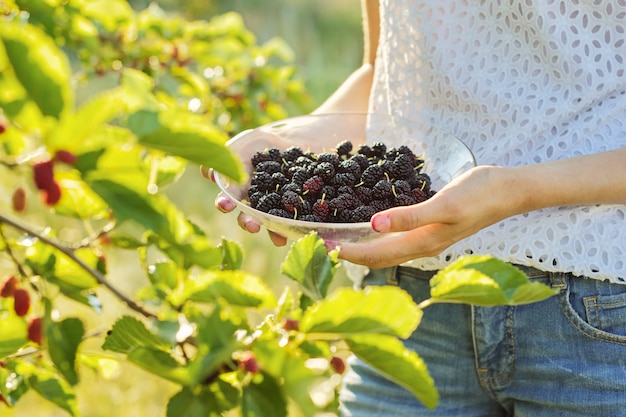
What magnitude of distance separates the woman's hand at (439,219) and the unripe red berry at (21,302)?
33 cm

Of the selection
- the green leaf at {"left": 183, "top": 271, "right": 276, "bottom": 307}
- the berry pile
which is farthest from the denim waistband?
the green leaf at {"left": 183, "top": 271, "right": 276, "bottom": 307}

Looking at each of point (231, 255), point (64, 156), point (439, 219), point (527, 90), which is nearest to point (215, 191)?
point (527, 90)

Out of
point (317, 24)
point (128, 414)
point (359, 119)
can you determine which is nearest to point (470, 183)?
point (359, 119)

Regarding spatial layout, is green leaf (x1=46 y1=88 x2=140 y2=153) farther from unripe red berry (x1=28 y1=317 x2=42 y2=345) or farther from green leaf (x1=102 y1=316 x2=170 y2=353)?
unripe red berry (x1=28 y1=317 x2=42 y2=345)

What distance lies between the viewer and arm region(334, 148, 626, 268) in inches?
29.9

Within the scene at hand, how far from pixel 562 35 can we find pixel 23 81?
704 millimetres

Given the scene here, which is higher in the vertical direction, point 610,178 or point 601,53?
point 601,53

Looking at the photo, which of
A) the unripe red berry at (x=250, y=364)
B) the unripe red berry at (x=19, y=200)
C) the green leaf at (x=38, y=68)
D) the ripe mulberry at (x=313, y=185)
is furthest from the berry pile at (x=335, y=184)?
the green leaf at (x=38, y=68)

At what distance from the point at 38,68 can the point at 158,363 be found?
21 centimetres

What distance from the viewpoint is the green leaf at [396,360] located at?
435mm

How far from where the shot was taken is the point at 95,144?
0.36 metres

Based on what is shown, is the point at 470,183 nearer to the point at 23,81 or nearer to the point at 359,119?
the point at 359,119

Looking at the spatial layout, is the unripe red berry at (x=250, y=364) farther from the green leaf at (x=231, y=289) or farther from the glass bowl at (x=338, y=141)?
the glass bowl at (x=338, y=141)

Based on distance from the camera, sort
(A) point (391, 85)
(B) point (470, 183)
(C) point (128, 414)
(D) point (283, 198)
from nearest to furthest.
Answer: (B) point (470, 183), (D) point (283, 198), (A) point (391, 85), (C) point (128, 414)
